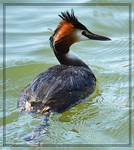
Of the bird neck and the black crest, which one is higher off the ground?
the black crest

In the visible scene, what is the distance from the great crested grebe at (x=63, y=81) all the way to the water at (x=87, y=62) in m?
0.16

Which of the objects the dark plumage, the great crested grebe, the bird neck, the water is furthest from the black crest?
the water

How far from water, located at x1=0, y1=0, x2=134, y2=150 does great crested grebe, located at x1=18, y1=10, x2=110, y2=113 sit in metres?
0.16

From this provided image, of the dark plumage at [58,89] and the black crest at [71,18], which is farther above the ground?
the black crest at [71,18]

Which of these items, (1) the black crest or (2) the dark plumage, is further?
(1) the black crest

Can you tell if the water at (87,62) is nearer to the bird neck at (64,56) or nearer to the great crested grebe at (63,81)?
the great crested grebe at (63,81)

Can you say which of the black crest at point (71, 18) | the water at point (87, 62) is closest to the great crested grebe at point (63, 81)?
the black crest at point (71, 18)

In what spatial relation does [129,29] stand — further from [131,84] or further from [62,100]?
[62,100]

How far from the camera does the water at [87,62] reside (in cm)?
549

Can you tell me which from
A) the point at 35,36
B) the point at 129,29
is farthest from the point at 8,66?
the point at 129,29

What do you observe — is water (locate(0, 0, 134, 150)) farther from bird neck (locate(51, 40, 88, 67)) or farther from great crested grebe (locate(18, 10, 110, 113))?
bird neck (locate(51, 40, 88, 67))

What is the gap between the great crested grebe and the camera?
18.6 feet

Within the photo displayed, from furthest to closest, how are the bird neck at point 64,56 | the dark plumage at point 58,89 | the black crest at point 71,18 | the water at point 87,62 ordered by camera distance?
the bird neck at point 64,56
the black crest at point 71,18
the dark plumage at point 58,89
the water at point 87,62

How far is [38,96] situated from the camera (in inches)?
223
